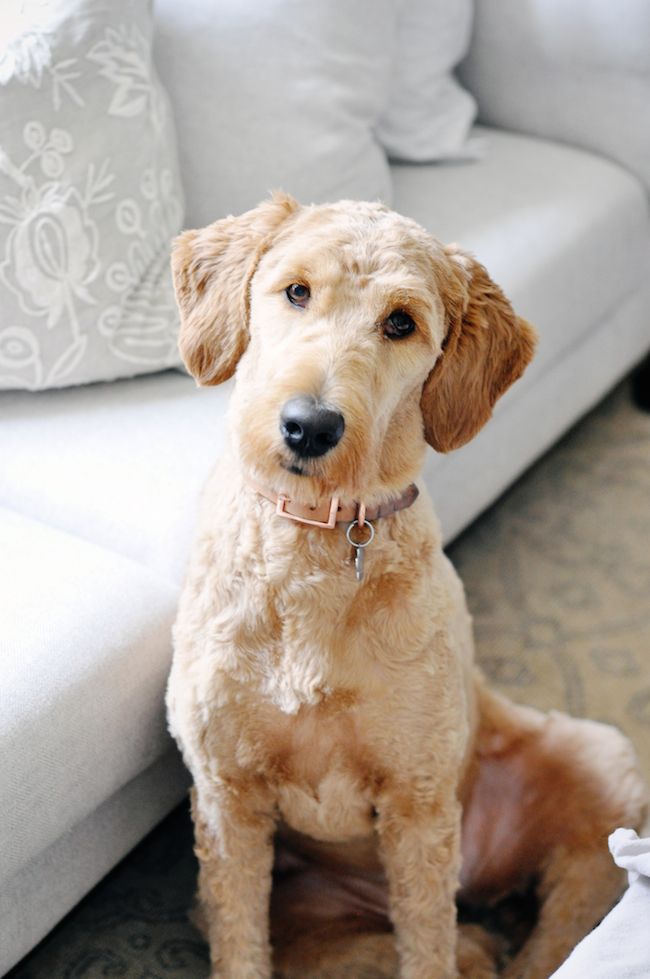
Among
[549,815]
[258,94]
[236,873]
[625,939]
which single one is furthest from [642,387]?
[625,939]

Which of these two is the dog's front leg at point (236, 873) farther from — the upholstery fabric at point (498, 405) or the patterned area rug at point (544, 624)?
the upholstery fabric at point (498, 405)

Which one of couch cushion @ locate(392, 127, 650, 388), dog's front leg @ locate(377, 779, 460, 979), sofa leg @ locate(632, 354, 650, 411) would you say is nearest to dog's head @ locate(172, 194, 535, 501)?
dog's front leg @ locate(377, 779, 460, 979)

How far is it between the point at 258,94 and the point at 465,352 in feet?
3.12

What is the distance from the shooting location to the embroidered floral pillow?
1.56 meters

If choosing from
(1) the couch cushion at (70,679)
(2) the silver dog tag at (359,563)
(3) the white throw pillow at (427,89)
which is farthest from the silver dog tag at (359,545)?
(3) the white throw pillow at (427,89)

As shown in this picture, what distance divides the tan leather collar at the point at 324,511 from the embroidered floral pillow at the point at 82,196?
635 millimetres

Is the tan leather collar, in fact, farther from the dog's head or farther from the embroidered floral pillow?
the embroidered floral pillow

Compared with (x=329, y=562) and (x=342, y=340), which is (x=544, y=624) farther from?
(x=342, y=340)

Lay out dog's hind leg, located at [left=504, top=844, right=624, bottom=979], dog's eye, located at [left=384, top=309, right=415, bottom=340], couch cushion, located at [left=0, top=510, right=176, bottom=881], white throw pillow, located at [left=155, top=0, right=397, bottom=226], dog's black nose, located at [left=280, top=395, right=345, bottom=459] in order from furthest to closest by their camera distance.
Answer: white throw pillow, located at [left=155, top=0, right=397, bottom=226] < dog's hind leg, located at [left=504, top=844, right=624, bottom=979] < couch cushion, located at [left=0, top=510, right=176, bottom=881] < dog's eye, located at [left=384, top=309, right=415, bottom=340] < dog's black nose, located at [left=280, top=395, right=345, bottom=459]

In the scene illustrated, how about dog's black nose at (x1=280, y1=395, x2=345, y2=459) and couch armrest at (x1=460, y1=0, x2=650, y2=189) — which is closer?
dog's black nose at (x1=280, y1=395, x2=345, y2=459)

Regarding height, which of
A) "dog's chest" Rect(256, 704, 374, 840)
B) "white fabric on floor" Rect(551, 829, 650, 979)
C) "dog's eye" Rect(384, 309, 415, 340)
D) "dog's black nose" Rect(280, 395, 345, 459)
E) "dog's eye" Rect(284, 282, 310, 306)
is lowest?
"dog's chest" Rect(256, 704, 374, 840)

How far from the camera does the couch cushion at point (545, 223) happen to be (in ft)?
7.02

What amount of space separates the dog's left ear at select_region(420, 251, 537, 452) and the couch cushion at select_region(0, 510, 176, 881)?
50 centimetres

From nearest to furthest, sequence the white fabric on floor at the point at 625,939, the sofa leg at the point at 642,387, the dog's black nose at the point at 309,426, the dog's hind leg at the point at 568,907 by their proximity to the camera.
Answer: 1. the white fabric on floor at the point at 625,939
2. the dog's black nose at the point at 309,426
3. the dog's hind leg at the point at 568,907
4. the sofa leg at the point at 642,387
